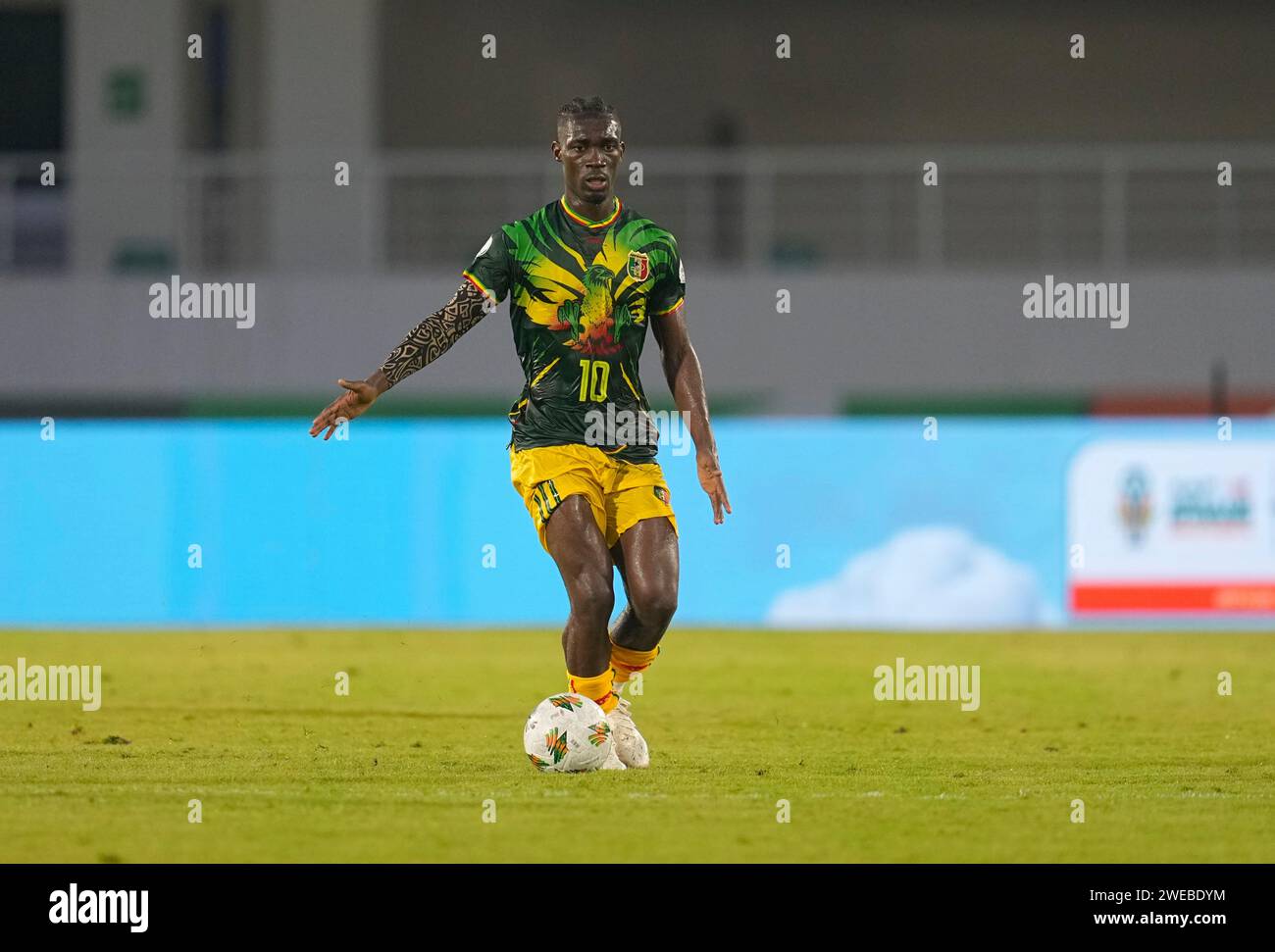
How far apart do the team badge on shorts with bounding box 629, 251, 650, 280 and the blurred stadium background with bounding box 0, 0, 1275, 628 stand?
9074 mm

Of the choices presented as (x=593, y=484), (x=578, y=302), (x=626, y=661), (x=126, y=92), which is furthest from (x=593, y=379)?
(x=126, y=92)

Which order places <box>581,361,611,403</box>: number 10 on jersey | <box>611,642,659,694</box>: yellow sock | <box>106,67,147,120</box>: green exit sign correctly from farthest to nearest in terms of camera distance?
<box>106,67,147,120</box>: green exit sign, <box>611,642,659,694</box>: yellow sock, <box>581,361,611,403</box>: number 10 on jersey

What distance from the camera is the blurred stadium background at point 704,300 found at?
669 inches

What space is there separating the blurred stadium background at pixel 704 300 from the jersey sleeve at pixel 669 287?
8.92m

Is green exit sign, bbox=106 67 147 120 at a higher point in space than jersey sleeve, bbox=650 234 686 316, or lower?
higher

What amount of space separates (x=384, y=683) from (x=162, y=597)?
5.87 metres

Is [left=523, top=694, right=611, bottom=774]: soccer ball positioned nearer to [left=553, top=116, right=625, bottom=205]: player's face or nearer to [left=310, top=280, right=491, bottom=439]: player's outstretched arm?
[left=310, top=280, right=491, bottom=439]: player's outstretched arm

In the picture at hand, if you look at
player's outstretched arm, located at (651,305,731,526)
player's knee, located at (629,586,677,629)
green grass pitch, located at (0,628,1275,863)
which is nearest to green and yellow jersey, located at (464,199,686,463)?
player's outstretched arm, located at (651,305,731,526)

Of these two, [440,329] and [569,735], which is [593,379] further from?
[569,735]

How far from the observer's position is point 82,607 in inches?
669

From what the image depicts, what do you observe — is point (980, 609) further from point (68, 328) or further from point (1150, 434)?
point (68, 328)

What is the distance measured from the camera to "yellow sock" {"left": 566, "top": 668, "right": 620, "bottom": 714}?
25.4 ft

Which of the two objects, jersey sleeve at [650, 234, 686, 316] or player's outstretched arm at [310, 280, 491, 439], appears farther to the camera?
jersey sleeve at [650, 234, 686, 316]
